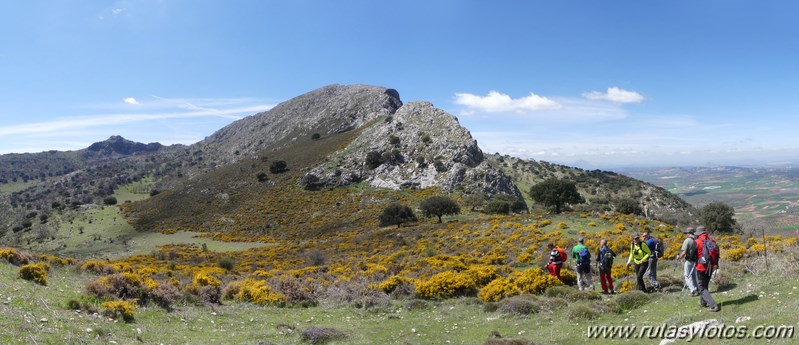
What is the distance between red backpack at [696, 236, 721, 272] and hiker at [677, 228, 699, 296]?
15 cm

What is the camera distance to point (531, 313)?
42.5 feet

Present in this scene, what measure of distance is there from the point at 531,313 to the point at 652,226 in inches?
850

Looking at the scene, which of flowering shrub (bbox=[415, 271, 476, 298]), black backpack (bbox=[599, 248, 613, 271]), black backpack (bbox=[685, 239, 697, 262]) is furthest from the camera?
flowering shrub (bbox=[415, 271, 476, 298])

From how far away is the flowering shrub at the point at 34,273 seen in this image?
13.2 meters

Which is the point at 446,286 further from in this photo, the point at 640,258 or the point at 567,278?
the point at 640,258

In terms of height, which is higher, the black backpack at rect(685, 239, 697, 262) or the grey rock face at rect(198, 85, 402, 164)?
the grey rock face at rect(198, 85, 402, 164)

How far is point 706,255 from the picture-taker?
10.4 m

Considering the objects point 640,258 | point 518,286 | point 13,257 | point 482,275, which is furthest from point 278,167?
point 640,258

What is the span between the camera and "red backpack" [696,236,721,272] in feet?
34.1

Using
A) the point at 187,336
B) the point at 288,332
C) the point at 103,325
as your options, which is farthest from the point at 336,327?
the point at 103,325

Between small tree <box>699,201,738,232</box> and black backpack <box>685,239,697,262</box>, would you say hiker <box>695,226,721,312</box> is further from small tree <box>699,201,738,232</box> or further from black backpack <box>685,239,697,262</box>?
small tree <box>699,201,738,232</box>

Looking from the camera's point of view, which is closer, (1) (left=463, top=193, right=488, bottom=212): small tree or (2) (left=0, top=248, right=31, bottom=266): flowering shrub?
(2) (left=0, top=248, right=31, bottom=266): flowering shrub

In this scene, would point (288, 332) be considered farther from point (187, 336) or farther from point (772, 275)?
point (772, 275)

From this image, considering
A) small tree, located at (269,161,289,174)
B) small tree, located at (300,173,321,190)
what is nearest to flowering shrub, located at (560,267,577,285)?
small tree, located at (300,173,321,190)
